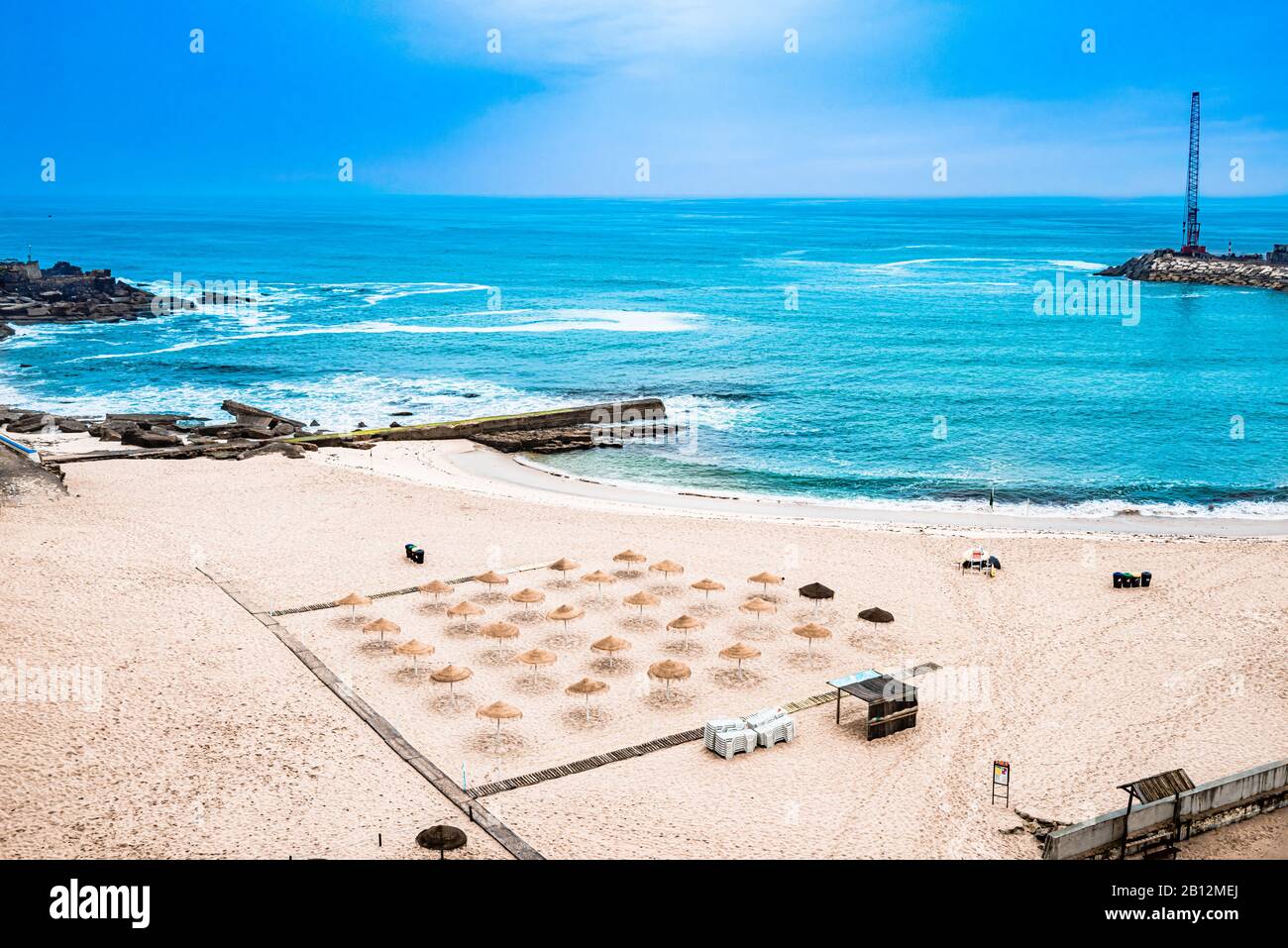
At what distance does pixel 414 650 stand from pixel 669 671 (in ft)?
22.6

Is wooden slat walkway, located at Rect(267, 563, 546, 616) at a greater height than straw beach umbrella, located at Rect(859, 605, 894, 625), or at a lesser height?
greater

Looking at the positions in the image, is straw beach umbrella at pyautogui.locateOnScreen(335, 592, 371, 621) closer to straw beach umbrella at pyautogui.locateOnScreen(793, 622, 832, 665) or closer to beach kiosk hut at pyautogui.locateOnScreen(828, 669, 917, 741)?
straw beach umbrella at pyautogui.locateOnScreen(793, 622, 832, 665)

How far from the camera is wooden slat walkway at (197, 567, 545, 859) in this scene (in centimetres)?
2039

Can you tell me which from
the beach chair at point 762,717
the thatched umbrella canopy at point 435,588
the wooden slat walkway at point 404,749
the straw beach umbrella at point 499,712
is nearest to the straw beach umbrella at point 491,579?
the thatched umbrella canopy at point 435,588

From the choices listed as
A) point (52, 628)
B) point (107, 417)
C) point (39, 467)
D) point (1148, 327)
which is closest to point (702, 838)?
point (52, 628)

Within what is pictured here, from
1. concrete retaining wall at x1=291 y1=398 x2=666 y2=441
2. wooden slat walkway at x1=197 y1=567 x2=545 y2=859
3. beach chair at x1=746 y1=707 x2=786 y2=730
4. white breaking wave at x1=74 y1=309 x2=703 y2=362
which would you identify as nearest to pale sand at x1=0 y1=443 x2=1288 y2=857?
wooden slat walkway at x1=197 y1=567 x2=545 y2=859

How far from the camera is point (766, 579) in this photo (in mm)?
33938

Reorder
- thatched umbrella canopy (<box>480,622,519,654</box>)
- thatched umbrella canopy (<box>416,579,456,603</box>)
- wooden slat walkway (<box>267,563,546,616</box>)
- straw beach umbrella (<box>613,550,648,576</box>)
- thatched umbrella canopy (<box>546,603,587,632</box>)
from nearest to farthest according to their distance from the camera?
1. thatched umbrella canopy (<box>480,622,519,654</box>)
2. thatched umbrella canopy (<box>546,603,587,632</box>)
3. wooden slat walkway (<box>267,563,546,616</box>)
4. thatched umbrella canopy (<box>416,579,456,603</box>)
5. straw beach umbrella (<box>613,550,648,576</box>)

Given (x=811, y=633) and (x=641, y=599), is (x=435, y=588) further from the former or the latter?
(x=811, y=633)

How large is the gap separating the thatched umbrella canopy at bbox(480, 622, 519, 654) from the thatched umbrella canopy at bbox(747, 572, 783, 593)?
843 cm

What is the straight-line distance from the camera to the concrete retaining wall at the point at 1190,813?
1928 cm

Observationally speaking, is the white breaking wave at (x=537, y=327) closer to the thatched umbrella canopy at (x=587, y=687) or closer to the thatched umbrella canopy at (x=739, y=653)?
the thatched umbrella canopy at (x=739, y=653)

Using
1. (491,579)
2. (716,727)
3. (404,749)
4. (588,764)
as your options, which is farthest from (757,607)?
(404,749)

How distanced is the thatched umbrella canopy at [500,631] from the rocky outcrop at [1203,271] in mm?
131736
